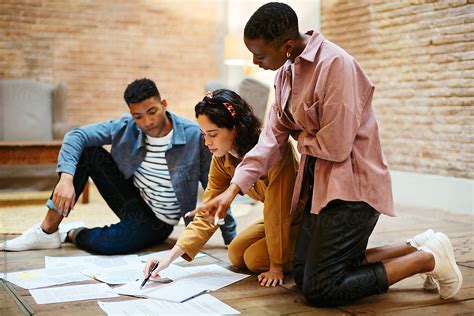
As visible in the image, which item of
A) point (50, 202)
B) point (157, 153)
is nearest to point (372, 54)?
point (157, 153)

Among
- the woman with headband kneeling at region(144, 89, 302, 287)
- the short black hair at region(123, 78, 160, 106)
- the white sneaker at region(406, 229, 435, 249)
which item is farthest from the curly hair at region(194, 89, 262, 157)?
the white sneaker at region(406, 229, 435, 249)

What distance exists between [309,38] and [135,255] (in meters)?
1.10

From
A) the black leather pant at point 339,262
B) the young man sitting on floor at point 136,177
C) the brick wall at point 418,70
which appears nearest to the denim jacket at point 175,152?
the young man sitting on floor at point 136,177

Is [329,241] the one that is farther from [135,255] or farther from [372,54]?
[372,54]

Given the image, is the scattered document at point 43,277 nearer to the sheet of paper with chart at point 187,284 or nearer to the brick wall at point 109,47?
the sheet of paper with chart at point 187,284

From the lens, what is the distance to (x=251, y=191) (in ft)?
6.96

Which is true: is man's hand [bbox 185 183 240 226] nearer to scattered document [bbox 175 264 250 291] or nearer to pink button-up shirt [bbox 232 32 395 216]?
pink button-up shirt [bbox 232 32 395 216]

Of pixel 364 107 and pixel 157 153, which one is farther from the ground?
pixel 364 107

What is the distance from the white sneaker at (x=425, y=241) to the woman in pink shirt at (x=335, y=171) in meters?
0.02

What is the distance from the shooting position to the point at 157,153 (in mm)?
2457

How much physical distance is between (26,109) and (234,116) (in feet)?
10.4

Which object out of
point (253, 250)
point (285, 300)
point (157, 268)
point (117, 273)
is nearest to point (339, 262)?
point (285, 300)

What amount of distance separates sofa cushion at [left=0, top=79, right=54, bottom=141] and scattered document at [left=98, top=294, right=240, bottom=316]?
3.03 meters

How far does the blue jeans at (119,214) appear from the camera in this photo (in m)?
2.42
